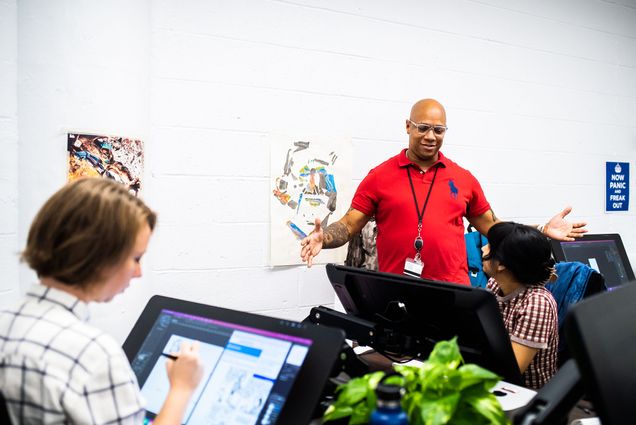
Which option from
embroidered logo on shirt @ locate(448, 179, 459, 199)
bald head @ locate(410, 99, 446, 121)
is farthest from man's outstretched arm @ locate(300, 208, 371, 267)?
bald head @ locate(410, 99, 446, 121)

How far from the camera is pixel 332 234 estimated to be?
7.71 ft

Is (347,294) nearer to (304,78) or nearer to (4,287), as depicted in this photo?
(4,287)

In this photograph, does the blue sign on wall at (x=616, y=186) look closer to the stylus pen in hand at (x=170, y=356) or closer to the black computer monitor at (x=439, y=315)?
the black computer monitor at (x=439, y=315)

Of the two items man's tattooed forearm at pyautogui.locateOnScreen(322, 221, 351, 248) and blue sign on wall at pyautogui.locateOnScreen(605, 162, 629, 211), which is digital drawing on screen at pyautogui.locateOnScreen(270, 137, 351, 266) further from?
blue sign on wall at pyautogui.locateOnScreen(605, 162, 629, 211)

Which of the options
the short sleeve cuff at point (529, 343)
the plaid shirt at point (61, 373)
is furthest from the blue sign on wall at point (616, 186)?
the plaid shirt at point (61, 373)

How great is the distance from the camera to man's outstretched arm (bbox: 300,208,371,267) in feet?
7.07

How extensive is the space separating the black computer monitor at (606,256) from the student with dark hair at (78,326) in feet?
7.68

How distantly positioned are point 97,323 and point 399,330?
55.4 inches

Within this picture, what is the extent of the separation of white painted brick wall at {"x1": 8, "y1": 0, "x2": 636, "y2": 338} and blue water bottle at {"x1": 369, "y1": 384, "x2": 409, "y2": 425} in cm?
173

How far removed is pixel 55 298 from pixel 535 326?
133cm

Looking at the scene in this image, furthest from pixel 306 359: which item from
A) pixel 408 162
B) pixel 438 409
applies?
pixel 408 162

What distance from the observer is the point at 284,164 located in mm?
2691

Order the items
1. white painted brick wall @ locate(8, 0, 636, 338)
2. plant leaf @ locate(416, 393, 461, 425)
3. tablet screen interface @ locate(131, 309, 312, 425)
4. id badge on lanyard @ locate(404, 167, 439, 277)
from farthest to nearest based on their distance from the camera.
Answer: id badge on lanyard @ locate(404, 167, 439, 277), white painted brick wall @ locate(8, 0, 636, 338), tablet screen interface @ locate(131, 309, 312, 425), plant leaf @ locate(416, 393, 461, 425)

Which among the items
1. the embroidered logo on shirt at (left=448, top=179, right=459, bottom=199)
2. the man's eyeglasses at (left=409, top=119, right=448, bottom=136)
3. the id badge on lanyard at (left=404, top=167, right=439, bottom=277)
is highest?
the man's eyeglasses at (left=409, top=119, right=448, bottom=136)
